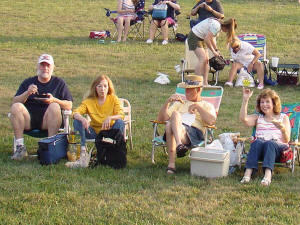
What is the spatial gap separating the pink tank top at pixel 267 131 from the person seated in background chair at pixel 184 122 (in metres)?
0.47

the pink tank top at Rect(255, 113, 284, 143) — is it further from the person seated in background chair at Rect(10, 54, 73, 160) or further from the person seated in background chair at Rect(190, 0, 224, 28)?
the person seated in background chair at Rect(190, 0, 224, 28)

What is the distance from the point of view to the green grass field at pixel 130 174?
463cm

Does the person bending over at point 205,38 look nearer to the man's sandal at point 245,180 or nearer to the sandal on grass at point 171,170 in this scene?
the sandal on grass at point 171,170

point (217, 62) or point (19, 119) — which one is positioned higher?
point (217, 62)

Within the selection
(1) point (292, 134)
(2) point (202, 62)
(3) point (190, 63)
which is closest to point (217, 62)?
(2) point (202, 62)

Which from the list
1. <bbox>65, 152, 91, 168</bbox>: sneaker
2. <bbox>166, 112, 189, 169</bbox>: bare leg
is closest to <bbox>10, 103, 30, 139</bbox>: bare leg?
<bbox>65, 152, 91, 168</bbox>: sneaker

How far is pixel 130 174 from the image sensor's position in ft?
18.7

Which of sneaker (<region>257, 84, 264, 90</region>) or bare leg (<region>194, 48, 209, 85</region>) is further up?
bare leg (<region>194, 48, 209, 85</region>)

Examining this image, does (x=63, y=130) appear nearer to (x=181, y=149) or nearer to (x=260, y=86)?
(x=181, y=149)

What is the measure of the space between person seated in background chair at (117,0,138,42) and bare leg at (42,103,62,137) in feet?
25.4

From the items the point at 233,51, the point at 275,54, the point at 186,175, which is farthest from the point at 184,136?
the point at 275,54

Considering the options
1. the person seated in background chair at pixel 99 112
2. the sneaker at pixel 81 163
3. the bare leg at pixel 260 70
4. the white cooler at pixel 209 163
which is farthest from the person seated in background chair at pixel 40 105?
the bare leg at pixel 260 70

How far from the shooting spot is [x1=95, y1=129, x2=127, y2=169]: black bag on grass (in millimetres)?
5918

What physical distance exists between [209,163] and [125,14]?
894 centimetres
